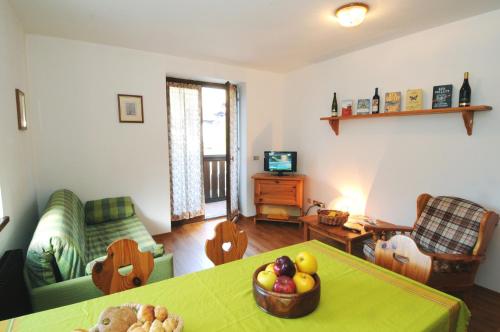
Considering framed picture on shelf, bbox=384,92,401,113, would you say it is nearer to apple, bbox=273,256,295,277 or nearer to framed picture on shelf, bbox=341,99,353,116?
framed picture on shelf, bbox=341,99,353,116

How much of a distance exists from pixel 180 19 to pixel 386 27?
199cm

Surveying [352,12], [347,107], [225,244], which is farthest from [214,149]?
[225,244]

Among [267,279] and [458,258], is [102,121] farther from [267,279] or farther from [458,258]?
[458,258]

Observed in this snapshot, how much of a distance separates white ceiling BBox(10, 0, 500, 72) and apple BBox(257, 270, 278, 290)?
6.70 feet

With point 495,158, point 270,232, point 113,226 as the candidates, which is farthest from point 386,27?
point 113,226

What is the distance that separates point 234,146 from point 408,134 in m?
2.60

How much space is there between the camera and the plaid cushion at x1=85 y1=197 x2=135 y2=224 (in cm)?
312

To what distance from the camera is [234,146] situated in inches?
183

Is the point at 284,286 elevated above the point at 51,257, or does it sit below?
above

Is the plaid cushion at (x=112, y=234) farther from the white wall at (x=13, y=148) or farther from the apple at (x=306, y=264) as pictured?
the apple at (x=306, y=264)

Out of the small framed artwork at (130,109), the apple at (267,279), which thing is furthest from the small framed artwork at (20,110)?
the apple at (267,279)

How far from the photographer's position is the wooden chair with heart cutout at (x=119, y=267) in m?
1.32

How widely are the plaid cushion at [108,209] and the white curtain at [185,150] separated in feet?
3.11

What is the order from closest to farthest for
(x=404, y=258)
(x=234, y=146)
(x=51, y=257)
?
1. (x=404, y=258)
2. (x=51, y=257)
3. (x=234, y=146)
